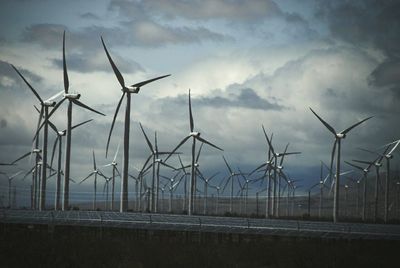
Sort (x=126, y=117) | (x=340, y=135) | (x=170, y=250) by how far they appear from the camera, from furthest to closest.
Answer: (x=340, y=135), (x=126, y=117), (x=170, y=250)

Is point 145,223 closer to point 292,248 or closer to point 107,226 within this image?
point 107,226

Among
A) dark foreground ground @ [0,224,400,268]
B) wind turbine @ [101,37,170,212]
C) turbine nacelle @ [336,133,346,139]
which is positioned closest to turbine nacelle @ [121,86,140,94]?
wind turbine @ [101,37,170,212]

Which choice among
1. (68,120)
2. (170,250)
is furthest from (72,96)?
(170,250)

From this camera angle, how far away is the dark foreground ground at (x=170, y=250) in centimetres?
3859

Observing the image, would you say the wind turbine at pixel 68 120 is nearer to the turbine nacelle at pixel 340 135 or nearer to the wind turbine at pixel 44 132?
the wind turbine at pixel 44 132

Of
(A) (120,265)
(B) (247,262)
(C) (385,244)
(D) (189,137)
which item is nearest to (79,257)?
(A) (120,265)

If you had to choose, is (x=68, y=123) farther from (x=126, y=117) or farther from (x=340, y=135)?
(x=340, y=135)

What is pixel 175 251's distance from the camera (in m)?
42.5

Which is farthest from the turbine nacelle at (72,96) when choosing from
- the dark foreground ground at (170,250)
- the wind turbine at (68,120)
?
the dark foreground ground at (170,250)

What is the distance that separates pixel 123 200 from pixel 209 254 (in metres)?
24.8

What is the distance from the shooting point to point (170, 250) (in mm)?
42656

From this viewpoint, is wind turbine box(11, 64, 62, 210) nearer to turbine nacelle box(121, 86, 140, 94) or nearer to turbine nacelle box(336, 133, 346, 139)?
turbine nacelle box(121, 86, 140, 94)

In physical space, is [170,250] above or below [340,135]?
below

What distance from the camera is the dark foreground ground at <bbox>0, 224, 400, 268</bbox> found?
3859cm
